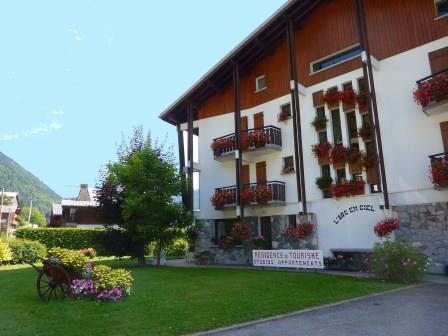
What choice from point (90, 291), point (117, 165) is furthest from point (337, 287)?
point (117, 165)

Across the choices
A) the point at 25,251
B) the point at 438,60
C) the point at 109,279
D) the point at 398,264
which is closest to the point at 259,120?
the point at 438,60

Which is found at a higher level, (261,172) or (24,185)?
(24,185)

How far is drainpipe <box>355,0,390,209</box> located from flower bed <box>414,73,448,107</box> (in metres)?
1.82

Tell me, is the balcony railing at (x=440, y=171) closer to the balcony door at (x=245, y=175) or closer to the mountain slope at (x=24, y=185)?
the balcony door at (x=245, y=175)

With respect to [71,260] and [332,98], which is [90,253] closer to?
[71,260]

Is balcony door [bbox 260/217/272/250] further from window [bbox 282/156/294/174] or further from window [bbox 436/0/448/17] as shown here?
window [bbox 436/0/448/17]

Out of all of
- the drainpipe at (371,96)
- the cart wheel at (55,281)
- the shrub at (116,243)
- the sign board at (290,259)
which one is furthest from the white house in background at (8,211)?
the drainpipe at (371,96)

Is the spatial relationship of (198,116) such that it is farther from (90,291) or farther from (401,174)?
(90,291)

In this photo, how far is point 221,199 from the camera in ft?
66.7

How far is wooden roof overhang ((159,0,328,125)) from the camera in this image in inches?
762

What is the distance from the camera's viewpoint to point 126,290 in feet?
31.5

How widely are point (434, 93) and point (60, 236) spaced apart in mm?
27475

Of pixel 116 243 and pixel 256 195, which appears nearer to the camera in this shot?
pixel 256 195

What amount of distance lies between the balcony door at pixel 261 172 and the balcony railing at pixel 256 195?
20.2 inches
